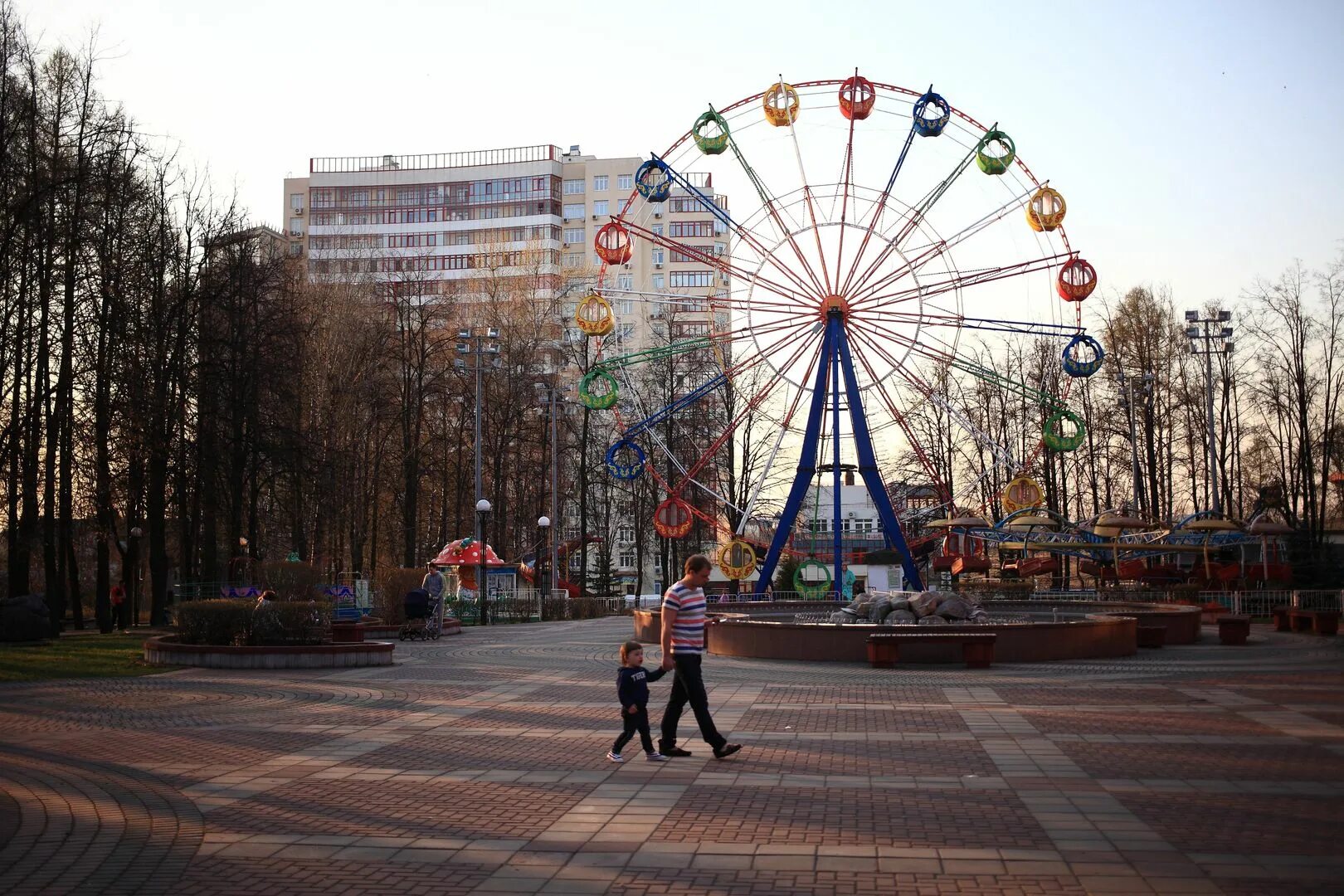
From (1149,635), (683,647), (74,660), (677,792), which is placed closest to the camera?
(677,792)

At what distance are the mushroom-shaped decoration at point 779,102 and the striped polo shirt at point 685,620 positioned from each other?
26390 mm

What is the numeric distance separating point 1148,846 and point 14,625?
25823mm

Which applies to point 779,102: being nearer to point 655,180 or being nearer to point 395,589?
point 655,180

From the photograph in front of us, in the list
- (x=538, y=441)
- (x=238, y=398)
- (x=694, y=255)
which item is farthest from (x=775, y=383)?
(x=538, y=441)

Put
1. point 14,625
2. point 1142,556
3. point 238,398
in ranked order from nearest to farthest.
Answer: point 14,625 < point 238,398 < point 1142,556

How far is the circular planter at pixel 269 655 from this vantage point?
22656mm

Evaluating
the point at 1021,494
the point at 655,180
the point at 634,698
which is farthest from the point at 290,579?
the point at 634,698

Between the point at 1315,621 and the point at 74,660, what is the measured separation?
25931 millimetres

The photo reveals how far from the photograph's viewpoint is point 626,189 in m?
103

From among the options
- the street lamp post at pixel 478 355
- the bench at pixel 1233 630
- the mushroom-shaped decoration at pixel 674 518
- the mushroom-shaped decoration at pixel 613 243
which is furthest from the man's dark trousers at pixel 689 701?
the street lamp post at pixel 478 355

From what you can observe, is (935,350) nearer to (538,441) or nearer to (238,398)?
(238,398)

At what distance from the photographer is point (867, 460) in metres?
34.8

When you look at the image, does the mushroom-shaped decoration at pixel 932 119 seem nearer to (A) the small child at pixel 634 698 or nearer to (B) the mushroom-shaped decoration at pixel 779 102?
(B) the mushroom-shaped decoration at pixel 779 102

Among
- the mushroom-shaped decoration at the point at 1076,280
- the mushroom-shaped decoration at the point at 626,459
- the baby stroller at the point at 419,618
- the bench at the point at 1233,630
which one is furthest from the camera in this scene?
the mushroom-shaped decoration at the point at 626,459
